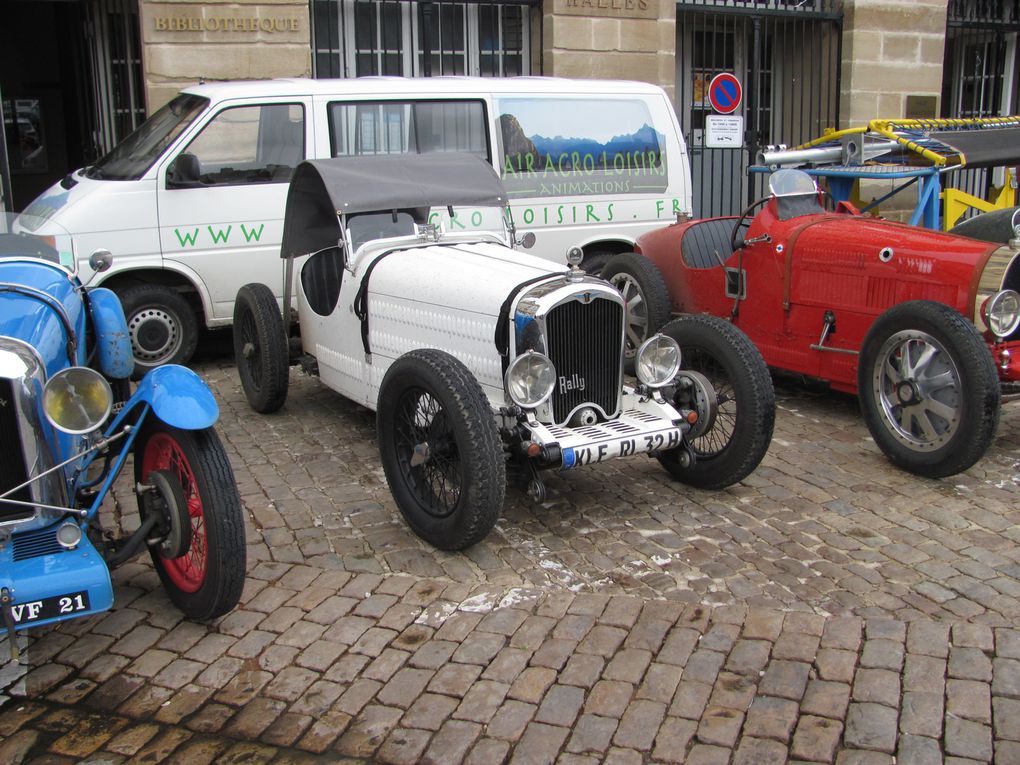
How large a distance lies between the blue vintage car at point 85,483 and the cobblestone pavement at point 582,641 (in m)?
0.34

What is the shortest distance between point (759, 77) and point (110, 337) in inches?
385

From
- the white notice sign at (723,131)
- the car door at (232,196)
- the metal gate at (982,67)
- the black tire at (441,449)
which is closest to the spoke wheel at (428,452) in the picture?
the black tire at (441,449)

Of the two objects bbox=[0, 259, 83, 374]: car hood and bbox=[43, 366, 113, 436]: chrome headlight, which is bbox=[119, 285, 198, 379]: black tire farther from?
bbox=[43, 366, 113, 436]: chrome headlight

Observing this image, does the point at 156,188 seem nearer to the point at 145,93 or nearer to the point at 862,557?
the point at 145,93

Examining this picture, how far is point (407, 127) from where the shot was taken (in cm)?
815

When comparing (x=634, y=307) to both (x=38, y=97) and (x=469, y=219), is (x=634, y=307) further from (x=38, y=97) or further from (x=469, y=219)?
(x=38, y=97)

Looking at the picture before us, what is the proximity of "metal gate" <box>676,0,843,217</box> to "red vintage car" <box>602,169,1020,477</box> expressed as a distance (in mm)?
5211

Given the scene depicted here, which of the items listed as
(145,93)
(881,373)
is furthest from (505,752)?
(145,93)

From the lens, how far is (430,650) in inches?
149

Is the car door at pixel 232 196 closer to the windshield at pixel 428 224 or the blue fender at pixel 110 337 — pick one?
the windshield at pixel 428 224

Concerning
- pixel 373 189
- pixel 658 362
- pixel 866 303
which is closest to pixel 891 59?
pixel 866 303

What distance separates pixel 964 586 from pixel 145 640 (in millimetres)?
3284

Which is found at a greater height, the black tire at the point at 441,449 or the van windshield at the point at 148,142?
the van windshield at the point at 148,142

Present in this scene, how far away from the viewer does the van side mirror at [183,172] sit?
738 centimetres
